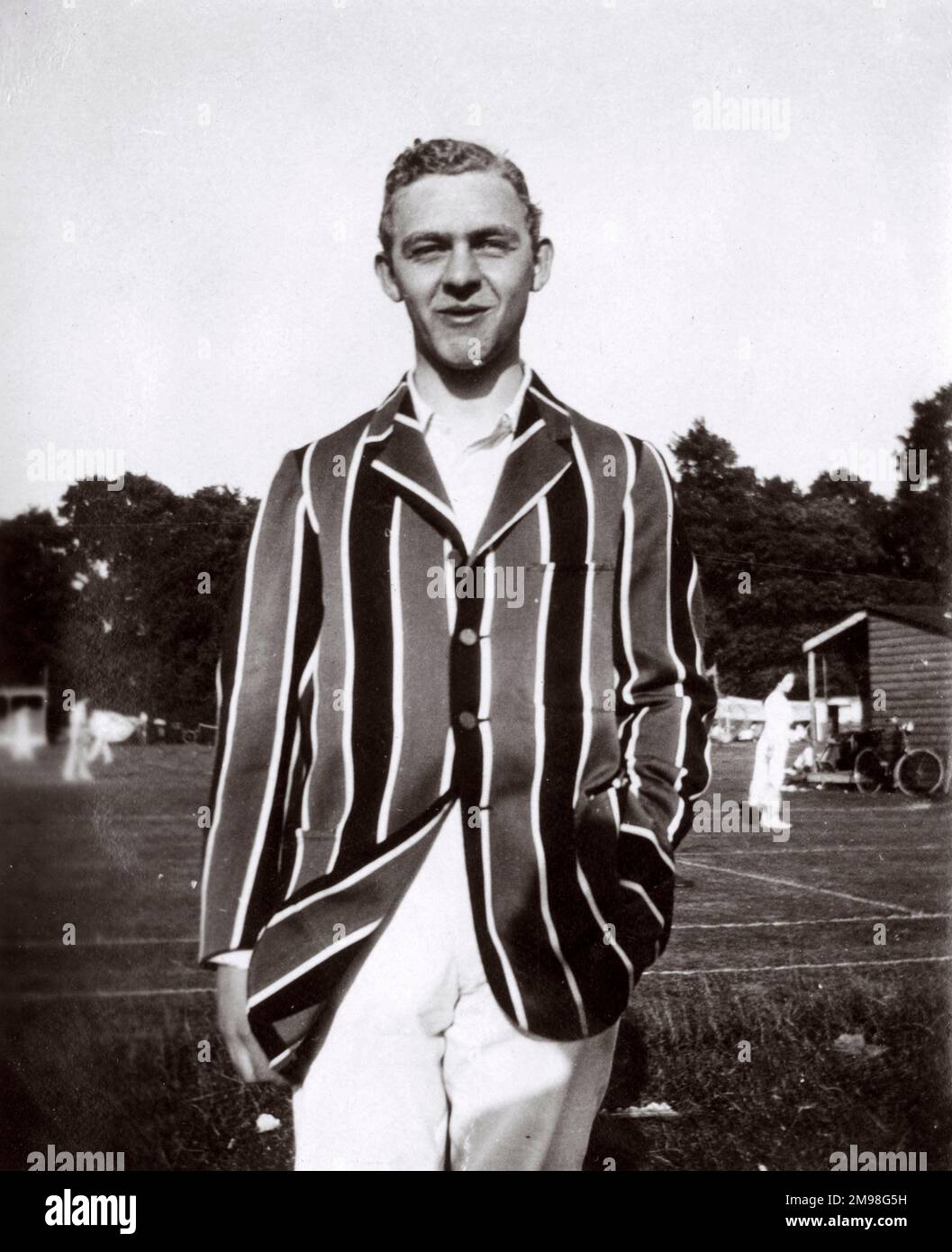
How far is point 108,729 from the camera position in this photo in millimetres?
3125

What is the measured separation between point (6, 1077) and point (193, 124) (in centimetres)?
238

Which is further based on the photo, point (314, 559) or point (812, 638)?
point (812, 638)

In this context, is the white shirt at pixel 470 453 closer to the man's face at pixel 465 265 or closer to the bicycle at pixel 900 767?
the man's face at pixel 465 265

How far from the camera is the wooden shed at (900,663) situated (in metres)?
3.18

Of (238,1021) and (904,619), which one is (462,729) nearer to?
(238,1021)

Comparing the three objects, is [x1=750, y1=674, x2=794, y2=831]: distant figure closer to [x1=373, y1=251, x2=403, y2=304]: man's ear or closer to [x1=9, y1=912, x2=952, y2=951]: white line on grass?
[x1=9, y1=912, x2=952, y2=951]: white line on grass

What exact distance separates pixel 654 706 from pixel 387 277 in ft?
3.63

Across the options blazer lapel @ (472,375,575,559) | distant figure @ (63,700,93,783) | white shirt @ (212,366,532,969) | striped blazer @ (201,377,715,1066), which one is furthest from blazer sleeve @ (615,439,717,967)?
distant figure @ (63,700,93,783)

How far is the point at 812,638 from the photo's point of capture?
125 inches

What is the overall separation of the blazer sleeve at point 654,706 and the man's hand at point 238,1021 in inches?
28.5

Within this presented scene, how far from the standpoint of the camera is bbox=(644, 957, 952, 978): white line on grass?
3.16m

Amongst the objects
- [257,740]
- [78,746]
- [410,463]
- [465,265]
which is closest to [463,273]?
[465,265]
